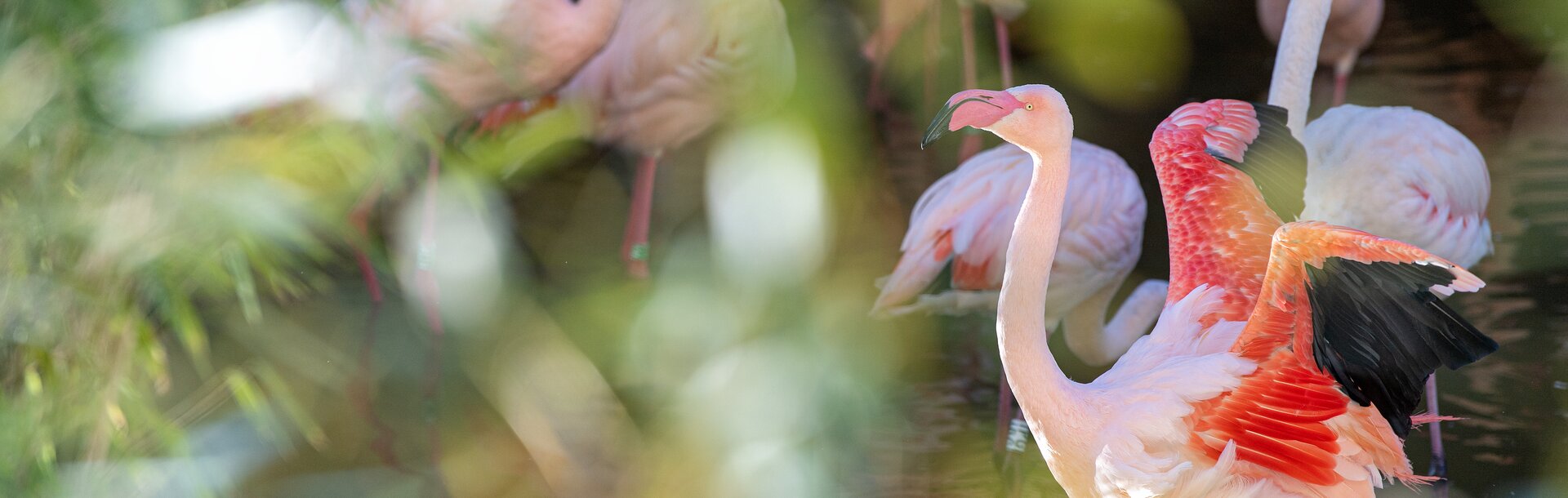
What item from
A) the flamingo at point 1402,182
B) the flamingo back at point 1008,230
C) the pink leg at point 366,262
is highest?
the flamingo at point 1402,182

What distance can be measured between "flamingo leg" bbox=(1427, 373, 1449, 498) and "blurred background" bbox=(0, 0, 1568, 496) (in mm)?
25

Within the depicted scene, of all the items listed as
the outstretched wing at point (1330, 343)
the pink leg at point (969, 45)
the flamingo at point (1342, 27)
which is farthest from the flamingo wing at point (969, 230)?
the flamingo at point (1342, 27)

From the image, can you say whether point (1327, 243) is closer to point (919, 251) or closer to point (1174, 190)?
point (1174, 190)

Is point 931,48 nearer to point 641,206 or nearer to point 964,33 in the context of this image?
point 964,33

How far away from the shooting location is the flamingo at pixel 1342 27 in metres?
2.89

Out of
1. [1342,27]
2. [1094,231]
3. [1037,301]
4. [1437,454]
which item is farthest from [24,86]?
[1342,27]

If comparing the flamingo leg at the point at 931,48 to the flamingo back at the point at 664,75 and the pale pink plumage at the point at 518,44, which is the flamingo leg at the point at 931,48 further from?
the pale pink plumage at the point at 518,44

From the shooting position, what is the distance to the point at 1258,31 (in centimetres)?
436

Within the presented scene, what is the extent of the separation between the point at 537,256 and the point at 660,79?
634 millimetres

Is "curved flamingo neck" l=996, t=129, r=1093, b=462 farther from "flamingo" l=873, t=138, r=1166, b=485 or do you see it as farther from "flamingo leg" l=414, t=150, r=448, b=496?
"flamingo leg" l=414, t=150, r=448, b=496

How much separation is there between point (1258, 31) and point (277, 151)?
14.2 ft

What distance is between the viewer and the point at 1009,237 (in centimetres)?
175

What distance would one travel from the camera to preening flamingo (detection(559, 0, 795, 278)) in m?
2.02

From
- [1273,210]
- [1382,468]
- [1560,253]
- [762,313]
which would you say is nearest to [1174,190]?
[1273,210]
